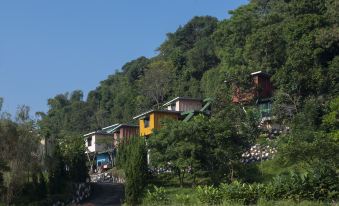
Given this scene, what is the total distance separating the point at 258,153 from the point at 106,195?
379 inches


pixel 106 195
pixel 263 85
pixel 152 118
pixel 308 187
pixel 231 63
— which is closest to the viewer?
pixel 308 187

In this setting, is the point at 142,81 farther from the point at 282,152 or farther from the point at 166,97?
the point at 282,152

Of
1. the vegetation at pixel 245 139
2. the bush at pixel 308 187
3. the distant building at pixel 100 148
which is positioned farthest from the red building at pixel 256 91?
the bush at pixel 308 187

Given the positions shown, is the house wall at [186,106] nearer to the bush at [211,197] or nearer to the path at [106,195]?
the path at [106,195]

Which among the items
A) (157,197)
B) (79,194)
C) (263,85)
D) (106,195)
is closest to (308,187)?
(157,197)

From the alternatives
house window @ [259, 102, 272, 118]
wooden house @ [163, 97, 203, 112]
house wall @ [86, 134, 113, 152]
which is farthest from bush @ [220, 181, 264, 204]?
house wall @ [86, 134, 113, 152]

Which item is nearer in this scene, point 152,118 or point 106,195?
point 106,195

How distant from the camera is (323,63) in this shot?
124 feet

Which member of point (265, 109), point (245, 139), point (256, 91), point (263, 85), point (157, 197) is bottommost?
point (157, 197)

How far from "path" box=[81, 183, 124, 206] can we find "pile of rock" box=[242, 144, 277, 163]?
794 centimetres

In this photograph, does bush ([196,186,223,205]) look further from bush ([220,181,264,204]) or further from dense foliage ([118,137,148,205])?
dense foliage ([118,137,148,205])

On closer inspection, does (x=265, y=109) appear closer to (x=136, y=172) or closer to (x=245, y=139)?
(x=245, y=139)

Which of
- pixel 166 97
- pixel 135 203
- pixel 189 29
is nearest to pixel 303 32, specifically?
pixel 135 203

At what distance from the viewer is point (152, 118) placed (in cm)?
4519
